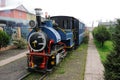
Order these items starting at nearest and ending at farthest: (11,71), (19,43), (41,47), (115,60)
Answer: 1. (115,60)
2. (41,47)
3. (11,71)
4. (19,43)

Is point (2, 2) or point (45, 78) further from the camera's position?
point (2, 2)

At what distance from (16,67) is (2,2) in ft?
175

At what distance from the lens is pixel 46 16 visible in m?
10.1

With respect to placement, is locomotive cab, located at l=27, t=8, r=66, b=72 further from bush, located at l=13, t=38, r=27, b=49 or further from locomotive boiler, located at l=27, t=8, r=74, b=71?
bush, located at l=13, t=38, r=27, b=49

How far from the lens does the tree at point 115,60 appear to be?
498 cm

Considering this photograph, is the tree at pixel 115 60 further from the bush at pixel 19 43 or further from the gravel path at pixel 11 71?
the bush at pixel 19 43

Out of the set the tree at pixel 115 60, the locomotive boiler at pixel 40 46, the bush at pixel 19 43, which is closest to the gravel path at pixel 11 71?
the locomotive boiler at pixel 40 46

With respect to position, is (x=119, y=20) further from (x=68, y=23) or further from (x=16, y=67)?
(x=68, y=23)

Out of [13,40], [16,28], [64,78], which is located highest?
[16,28]

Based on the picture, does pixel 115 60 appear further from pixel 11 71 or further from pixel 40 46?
pixel 11 71

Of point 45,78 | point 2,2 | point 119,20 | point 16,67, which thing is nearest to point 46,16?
point 16,67

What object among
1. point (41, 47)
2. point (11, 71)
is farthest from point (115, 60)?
point (11, 71)

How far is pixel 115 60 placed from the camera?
503cm

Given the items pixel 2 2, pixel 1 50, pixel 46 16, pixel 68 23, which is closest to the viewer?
pixel 46 16
